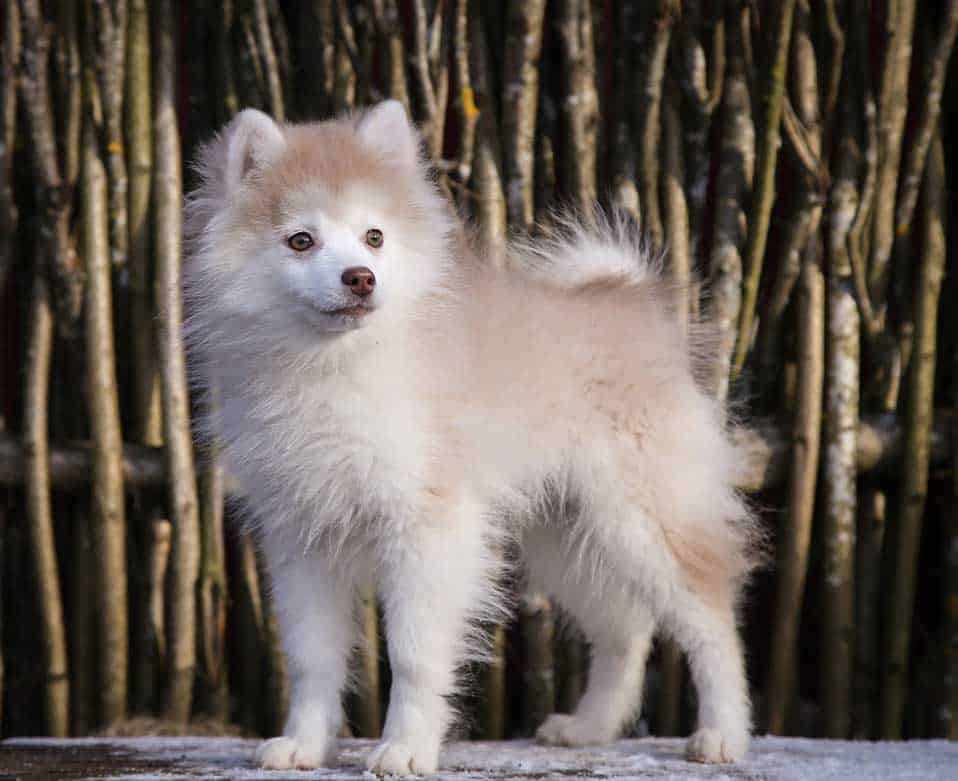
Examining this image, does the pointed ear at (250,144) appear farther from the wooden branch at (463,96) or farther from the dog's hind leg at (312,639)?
the wooden branch at (463,96)

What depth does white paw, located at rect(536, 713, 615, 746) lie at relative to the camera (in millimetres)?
3098

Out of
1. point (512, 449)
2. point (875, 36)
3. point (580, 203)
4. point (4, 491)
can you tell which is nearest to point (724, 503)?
point (512, 449)

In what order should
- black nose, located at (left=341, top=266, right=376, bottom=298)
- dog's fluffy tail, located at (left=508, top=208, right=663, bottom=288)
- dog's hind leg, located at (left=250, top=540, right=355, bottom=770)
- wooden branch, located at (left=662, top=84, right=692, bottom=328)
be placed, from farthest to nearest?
wooden branch, located at (left=662, top=84, right=692, bottom=328) → dog's fluffy tail, located at (left=508, top=208, right=663, bottom=288) → dog's hind leg, located at (left=250, top=540, right=355, bottom=770) → black nose, located at (left=341, top=266, right=376, bottom=298)

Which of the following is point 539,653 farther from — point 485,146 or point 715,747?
point 485,146

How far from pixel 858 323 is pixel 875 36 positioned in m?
0.88

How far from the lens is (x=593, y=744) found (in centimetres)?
311

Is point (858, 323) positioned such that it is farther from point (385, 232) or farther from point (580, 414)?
point (385, 232)

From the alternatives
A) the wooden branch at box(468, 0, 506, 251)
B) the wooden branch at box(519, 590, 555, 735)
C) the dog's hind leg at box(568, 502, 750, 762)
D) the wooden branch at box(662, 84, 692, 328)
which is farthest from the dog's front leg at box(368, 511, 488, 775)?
the wooden branch at box(662, 84, 692, 328)

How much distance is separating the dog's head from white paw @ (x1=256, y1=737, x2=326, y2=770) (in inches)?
33.6

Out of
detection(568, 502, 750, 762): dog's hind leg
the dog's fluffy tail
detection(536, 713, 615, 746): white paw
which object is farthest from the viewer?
the dog's fluffy tail

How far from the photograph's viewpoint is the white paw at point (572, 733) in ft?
10.2

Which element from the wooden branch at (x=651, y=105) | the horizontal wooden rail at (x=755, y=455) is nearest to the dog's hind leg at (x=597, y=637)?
the horizontal wooden rail at (x=755, y=455)

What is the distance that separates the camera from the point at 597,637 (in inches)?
128

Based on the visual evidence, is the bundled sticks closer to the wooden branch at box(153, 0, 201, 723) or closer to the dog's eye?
the wooden branch at box(153, 0, 201, 723)
